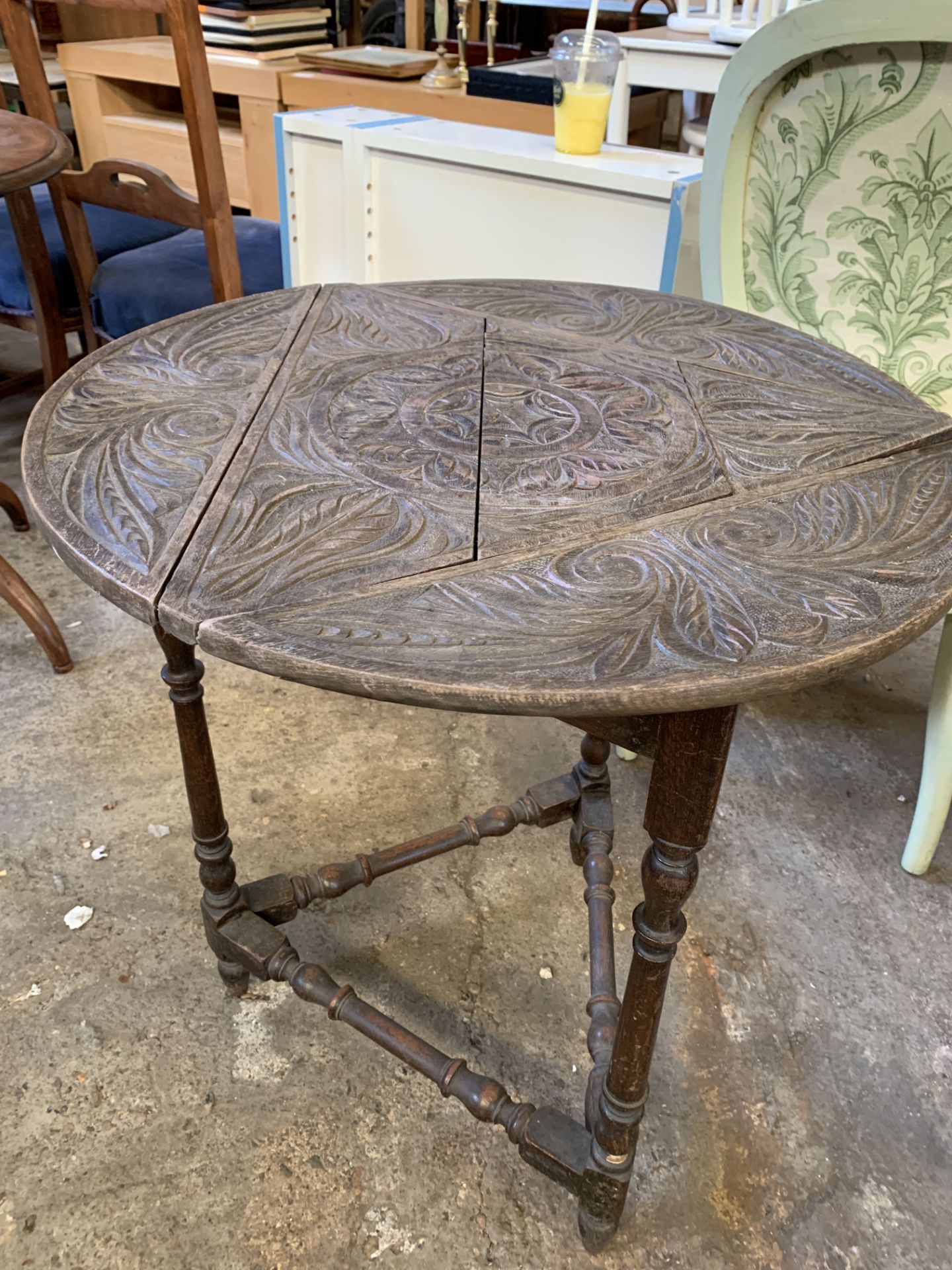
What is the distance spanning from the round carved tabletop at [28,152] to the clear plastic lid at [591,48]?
102 centimetres

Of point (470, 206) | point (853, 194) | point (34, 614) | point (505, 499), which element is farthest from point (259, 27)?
point (505, 499)

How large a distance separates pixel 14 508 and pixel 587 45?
1655 mm

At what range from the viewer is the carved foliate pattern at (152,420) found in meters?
0.84

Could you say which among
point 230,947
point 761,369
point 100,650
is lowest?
point 100,650

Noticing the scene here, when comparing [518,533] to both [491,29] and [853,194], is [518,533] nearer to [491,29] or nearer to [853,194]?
[853,194]

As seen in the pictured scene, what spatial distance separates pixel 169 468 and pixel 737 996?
107 centimetres

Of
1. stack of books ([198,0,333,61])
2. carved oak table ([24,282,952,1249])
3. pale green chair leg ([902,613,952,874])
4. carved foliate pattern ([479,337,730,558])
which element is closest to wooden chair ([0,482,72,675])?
carved oak table ([24,282,952,1249])

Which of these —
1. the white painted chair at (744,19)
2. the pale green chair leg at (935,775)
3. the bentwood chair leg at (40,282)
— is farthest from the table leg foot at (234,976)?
the white painted chair at (744,19)

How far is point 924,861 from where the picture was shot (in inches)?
61.7

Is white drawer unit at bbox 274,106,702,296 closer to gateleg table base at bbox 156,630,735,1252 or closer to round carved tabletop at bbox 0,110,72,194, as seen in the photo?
round carved tabletop at bbox 0,110,72,194

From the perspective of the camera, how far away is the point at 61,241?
8.36 feet

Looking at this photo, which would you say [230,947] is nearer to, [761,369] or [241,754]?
[241,754]

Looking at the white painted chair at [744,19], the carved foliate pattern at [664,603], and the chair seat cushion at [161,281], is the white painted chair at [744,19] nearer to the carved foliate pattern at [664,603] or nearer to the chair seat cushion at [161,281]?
the chair seat cushion at [161,281]

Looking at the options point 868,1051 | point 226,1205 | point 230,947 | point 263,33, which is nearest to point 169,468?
point 230,947
